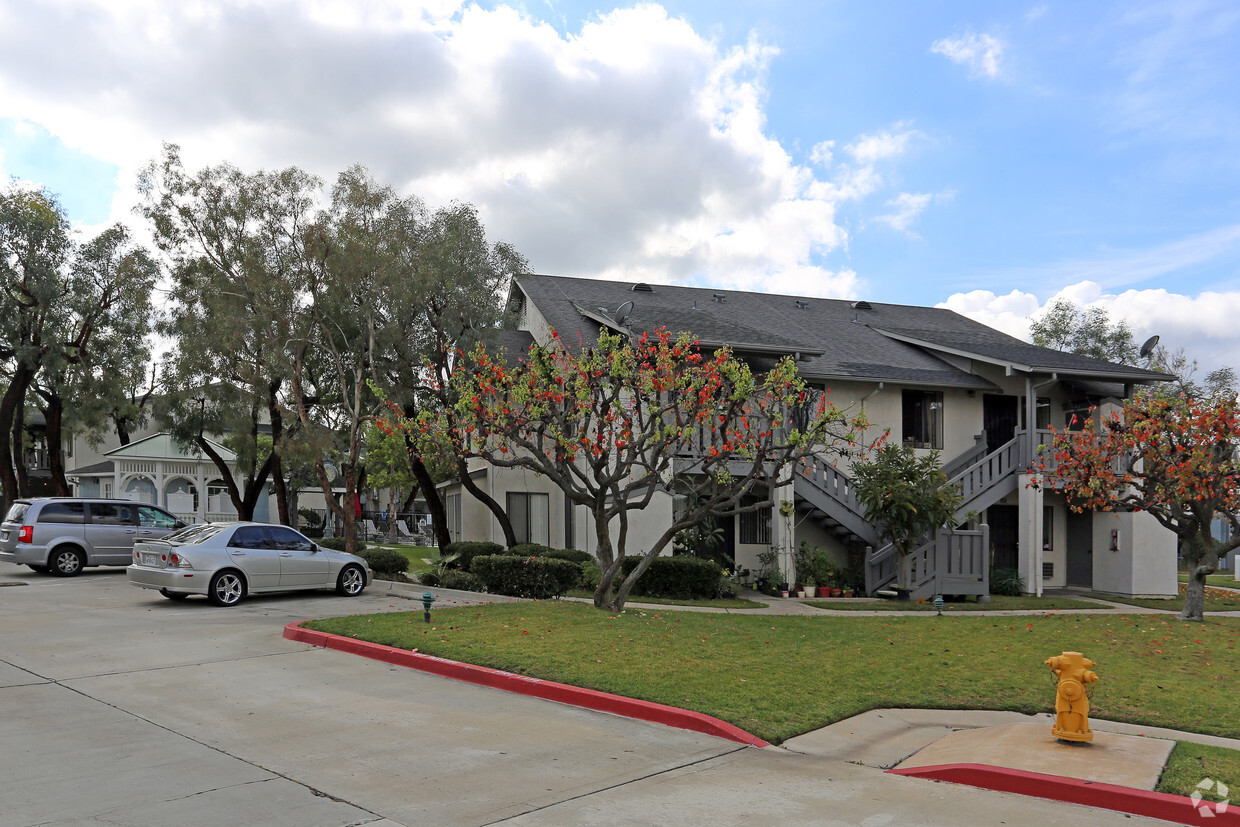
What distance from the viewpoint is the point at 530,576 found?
717 inches

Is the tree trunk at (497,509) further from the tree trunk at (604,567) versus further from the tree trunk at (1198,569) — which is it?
the tree trunk at (1198,569)

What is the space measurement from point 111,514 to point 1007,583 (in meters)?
22.5

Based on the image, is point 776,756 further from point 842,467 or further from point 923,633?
point 842,467

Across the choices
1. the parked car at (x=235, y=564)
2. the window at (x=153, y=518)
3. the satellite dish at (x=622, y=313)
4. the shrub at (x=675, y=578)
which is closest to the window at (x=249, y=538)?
the parked car at (x=235, y=564)

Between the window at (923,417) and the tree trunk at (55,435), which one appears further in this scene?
the tree trunk at (55,435)

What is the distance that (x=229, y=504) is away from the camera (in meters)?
48.8

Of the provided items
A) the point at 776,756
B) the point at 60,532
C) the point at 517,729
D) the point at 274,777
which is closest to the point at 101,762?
the point at 274,777

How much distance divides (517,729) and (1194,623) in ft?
48.7

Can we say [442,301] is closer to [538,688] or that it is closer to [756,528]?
[756,528]

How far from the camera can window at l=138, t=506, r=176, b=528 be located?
2295cm

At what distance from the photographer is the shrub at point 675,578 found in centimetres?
1984

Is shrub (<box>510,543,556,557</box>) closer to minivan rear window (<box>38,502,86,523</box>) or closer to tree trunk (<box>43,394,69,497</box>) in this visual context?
minivan rear window (<box>38,502,86,523</box>)

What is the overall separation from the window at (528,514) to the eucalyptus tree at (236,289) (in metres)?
6.83

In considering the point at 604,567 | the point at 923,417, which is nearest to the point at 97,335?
the point at 604,567
